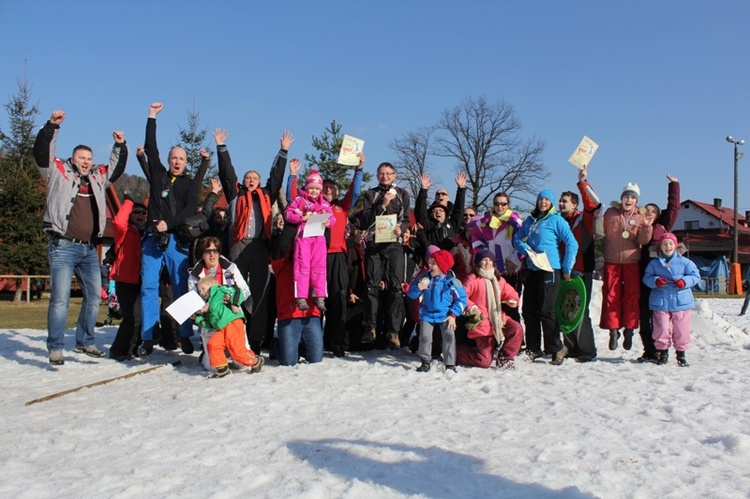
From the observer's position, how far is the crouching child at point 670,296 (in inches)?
277

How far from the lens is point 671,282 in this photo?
278 inches

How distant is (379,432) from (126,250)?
4.48m

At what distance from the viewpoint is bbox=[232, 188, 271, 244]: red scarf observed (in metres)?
7.17

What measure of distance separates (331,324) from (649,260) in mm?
3928

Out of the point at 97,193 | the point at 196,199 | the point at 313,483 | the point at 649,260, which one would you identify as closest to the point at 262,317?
the point at 196,199

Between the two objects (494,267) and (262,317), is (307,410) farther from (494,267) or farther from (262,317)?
(494,267)

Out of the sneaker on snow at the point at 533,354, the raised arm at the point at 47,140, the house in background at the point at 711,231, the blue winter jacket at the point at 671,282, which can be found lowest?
the sneaker on snow at the point at 533,354

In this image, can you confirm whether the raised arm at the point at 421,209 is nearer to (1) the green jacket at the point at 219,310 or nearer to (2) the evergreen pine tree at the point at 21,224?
(1) the green jacket at the point at 219,310

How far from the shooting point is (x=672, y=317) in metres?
7.11

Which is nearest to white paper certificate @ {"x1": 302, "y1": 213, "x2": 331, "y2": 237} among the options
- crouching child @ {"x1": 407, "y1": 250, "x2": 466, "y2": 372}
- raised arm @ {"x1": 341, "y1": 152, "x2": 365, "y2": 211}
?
raised arm @ {"x1": 341, "y1": 152, "x2": 365, "y2": 211}

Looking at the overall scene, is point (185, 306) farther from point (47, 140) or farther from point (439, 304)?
point (439, 304)

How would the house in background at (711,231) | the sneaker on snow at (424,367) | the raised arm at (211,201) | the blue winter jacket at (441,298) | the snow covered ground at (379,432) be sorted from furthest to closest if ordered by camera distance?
the house in background at (711,231) < the raised arm at (211,201) < the blue winter jacket at (441,298) < the sneaker on snow at (424,367) < the snow covered ground at (379,432)

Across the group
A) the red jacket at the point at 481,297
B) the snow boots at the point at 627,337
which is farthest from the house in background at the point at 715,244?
the red jacket at the point at 481,297

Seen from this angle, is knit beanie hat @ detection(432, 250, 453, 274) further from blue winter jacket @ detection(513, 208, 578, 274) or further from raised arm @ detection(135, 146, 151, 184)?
raised arm @ detection(135, 146, 151, 184)
